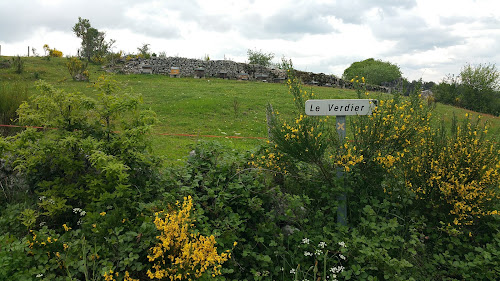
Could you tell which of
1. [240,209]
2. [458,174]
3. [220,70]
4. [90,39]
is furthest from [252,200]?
[90,39]

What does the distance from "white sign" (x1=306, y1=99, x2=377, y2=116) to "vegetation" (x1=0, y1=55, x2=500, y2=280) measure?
21 centimetres

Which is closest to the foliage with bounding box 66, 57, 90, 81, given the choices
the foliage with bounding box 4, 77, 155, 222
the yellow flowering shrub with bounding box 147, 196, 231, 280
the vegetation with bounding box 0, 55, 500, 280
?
the vegetation with bounding box 0, 55, 500, 280

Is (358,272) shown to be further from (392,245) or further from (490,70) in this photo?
(490,70)

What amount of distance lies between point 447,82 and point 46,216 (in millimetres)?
Result: 28358

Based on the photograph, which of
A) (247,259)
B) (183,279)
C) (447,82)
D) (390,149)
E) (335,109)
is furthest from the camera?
(447,82)

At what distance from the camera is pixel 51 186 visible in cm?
417

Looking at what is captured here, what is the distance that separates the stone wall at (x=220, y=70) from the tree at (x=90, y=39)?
146 inches

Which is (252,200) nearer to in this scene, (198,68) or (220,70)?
(198,68)

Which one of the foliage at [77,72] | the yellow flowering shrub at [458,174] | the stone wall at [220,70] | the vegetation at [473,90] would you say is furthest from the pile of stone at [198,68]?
the yellow flowering shrub at [458,174]

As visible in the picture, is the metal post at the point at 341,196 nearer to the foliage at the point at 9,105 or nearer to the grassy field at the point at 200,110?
the grassy field at the point at 200,110

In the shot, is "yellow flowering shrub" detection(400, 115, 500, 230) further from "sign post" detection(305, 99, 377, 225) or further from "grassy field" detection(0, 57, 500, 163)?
"grassy field" detection(0, 57, 500, 163)

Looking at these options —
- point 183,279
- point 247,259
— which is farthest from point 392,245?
point 183,279

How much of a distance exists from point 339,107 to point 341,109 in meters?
0.04

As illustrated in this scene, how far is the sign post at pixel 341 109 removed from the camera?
404cm
